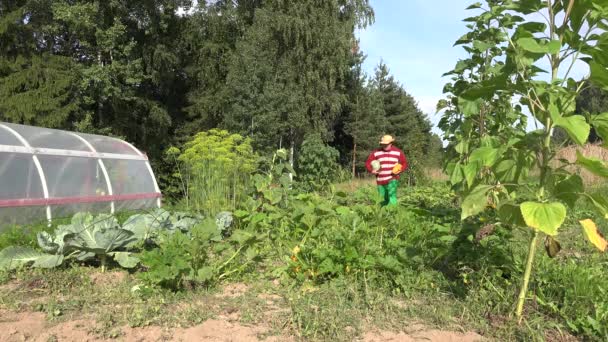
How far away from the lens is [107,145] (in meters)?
9.12

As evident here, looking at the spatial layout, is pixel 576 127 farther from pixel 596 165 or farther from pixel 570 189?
pixel 570 189

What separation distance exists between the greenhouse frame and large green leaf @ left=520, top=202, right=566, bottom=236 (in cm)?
641

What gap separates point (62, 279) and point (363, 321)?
7.30ft

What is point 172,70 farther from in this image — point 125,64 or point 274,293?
point 274,293

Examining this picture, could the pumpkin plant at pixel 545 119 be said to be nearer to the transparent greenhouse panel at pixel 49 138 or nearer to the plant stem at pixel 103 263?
the plant stem at pixel 103 263

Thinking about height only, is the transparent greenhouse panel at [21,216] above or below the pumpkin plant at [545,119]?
below

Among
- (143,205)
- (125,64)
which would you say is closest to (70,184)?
(143,205)

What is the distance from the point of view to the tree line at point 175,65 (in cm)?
1903

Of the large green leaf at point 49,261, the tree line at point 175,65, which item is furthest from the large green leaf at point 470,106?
the tree line at point 175,65

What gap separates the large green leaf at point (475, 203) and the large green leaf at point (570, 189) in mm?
336

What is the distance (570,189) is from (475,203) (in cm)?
45

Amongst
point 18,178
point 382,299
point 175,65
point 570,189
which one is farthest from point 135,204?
point 175,65

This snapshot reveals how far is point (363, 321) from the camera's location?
271 centimetres

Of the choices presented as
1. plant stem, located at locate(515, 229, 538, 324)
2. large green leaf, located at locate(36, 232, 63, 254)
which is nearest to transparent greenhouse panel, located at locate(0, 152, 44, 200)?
large green leaf, located at locate(36, 232, 63, 254)
